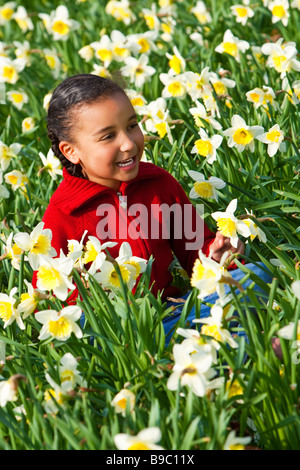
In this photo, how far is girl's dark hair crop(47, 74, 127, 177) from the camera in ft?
8.17

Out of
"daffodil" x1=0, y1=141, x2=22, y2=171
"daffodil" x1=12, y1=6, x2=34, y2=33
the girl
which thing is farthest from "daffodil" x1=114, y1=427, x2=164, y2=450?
"daffodil" x1=12, y1=6, x2=34, y2=33

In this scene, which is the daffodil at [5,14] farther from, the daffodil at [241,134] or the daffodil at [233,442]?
the daffodil at [233,442]

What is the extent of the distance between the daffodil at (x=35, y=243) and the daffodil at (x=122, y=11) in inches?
127

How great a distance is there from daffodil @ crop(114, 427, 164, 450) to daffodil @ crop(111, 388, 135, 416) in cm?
24

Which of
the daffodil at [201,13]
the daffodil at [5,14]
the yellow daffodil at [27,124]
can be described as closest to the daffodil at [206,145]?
the yellow daffodil at [27,124]

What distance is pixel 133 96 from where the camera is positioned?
12.2 feet

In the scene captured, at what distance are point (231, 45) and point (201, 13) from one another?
1.08 meters

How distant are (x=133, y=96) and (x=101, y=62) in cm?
107

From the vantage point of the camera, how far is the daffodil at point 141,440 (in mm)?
1563

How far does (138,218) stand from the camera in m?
2.61

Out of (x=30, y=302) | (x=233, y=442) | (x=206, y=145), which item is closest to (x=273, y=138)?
(x=206, y=145)

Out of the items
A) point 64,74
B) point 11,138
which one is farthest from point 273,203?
point 64,74
